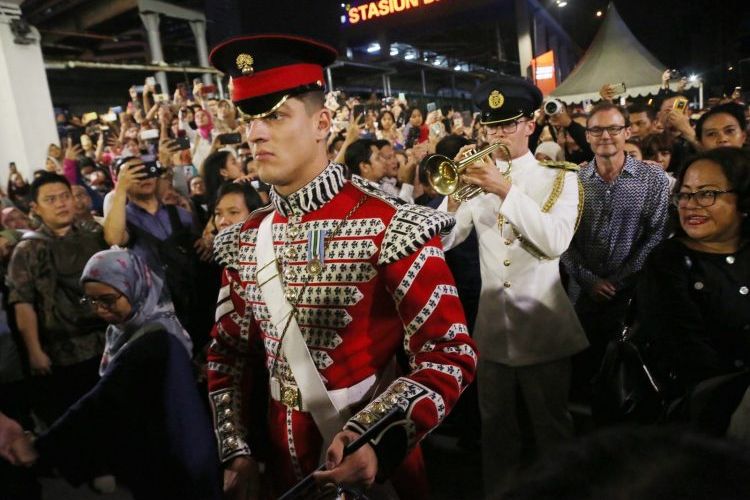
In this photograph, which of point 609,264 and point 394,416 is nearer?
point 394,416

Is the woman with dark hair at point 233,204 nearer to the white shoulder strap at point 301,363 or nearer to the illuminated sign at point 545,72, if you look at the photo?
the white shoulder strap at point 301,363

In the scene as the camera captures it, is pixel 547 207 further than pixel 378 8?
No

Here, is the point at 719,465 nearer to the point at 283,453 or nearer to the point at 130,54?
the point at 283,453

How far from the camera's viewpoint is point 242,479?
5.49 feet

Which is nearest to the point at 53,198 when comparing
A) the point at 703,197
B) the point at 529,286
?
the point at 529,286

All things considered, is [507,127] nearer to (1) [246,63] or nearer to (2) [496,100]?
(2) [496,100]

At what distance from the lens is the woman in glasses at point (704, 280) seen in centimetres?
214

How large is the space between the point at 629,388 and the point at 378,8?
16.9 metres

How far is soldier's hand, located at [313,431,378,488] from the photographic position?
1207mm

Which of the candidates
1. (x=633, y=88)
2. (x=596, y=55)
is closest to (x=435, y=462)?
(x=633, y=88)

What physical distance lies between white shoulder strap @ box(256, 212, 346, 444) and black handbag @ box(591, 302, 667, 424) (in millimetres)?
1295

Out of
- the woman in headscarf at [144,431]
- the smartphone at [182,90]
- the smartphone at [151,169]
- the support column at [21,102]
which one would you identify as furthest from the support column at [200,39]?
the woman in headscarf at [144,431]

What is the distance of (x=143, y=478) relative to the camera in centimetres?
127

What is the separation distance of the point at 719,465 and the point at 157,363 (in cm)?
113
